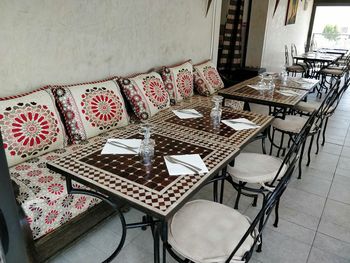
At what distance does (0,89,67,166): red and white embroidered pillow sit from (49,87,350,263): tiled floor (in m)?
0.61

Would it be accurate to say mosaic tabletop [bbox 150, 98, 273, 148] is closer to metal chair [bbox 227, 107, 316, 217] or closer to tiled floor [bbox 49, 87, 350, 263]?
metal chair [bbox 227, 107, 316, 217]

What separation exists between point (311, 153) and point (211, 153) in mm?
2111

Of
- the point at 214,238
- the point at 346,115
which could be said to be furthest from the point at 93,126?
the point at 346,115

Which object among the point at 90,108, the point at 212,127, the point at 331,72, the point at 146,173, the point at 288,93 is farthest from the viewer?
the point at 331,72

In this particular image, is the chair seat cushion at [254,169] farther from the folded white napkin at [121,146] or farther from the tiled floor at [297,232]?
the folded white napkin at [121,146]

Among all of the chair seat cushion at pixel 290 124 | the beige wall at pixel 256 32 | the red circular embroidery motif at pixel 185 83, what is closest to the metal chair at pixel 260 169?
the chair seat cushion at pixel 290 124

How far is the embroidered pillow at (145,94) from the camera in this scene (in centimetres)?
244

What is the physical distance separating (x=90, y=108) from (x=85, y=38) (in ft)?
1.94

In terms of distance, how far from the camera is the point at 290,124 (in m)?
2.77

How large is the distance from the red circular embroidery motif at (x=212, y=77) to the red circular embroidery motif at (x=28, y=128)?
80.3 inches

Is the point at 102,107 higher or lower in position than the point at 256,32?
lower

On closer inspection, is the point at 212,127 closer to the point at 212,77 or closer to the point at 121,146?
the point at 121,146

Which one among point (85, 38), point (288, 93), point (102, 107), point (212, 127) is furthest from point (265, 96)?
point (85, 38)

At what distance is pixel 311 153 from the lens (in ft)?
10.3
